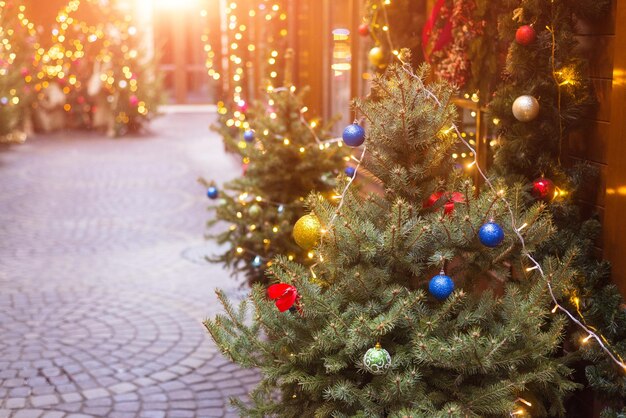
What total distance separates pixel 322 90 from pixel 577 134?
6.13 meters

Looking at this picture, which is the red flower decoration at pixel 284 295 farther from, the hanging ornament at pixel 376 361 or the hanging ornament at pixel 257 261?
the hanging ornament at pixel 257 261

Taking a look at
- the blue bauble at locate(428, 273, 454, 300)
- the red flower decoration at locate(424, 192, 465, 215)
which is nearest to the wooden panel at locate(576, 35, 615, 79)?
the red flower decoration at locate(424, 192, 465, 215)

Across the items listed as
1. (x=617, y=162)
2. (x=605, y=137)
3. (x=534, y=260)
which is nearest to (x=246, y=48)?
(x=605, y=137)

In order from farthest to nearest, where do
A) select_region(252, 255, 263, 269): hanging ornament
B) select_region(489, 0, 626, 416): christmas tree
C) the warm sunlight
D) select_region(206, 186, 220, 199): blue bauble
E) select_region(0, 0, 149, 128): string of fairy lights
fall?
1. the warm sunlight
2. select_region(0, 0, 149, 128): string of fairy lights
3. select_region(206, 186, 220, 199): blue bauble
4. select_region(252, 255, 263, 269): hanging ornament
5. select_region(489, 0, 626, 416): christmas tree

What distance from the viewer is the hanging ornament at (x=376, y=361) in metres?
3.10

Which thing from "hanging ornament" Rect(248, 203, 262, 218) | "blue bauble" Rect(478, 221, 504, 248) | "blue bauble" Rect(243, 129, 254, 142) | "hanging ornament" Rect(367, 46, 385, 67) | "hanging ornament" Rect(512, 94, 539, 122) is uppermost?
"hanging ornament" Rect(367, 46, 385, 67)

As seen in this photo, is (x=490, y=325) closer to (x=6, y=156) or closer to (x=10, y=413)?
(x=10, y=413)

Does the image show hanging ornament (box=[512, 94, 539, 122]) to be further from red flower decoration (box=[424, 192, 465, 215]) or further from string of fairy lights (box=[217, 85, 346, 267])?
string of fairy lights (box=[217, 85, 346, 267])

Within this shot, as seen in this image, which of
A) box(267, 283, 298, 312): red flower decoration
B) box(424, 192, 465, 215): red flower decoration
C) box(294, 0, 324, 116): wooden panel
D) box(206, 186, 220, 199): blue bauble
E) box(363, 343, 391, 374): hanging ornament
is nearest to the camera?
box(363, 343, 391, 374): hanging ornament

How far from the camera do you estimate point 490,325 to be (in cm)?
327

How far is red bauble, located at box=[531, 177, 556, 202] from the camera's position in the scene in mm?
3803

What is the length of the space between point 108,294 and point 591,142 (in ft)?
17.3

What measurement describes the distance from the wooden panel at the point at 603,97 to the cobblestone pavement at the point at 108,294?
2.98m

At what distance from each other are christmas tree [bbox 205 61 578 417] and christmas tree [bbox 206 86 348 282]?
277cm
